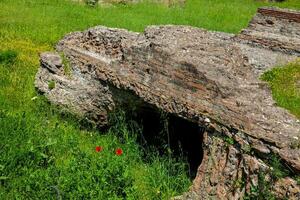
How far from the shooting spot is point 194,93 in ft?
18.7

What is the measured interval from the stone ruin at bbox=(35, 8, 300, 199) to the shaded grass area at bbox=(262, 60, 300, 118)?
2181mm

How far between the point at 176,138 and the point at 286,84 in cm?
451

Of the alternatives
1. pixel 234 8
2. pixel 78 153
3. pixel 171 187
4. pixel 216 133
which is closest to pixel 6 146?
pixel 78 153

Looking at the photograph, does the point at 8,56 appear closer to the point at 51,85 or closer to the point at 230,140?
the point at 51,85

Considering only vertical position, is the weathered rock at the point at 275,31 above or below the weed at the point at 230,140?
below

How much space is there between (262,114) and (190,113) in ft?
2.64

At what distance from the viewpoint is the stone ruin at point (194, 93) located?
484 centimetres

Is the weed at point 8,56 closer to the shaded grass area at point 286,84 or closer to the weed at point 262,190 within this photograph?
the shaded grass area at point 286,84

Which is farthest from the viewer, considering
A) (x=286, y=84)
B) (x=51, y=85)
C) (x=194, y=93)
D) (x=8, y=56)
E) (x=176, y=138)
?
(x=286, y=84)

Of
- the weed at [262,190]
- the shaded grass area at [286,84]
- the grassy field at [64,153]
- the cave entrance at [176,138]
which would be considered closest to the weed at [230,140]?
the weed at [262,190]

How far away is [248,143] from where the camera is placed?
192 inches

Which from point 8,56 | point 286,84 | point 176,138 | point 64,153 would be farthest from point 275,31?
point 64,153

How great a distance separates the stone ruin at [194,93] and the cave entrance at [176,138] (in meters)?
0.03

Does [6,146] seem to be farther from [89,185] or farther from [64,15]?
[64,15]
